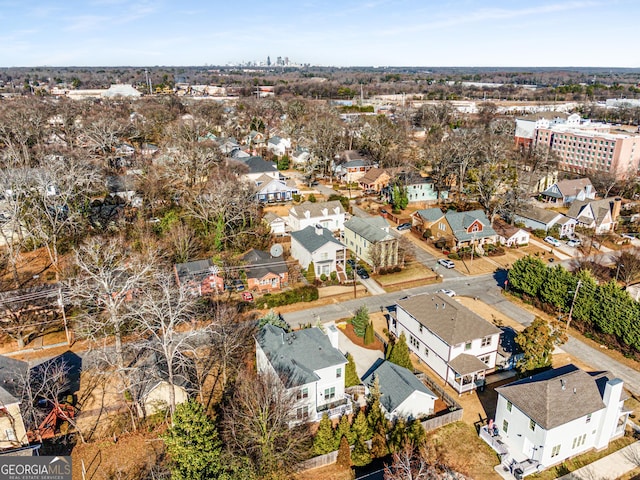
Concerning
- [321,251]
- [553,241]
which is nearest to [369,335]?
[321,251]

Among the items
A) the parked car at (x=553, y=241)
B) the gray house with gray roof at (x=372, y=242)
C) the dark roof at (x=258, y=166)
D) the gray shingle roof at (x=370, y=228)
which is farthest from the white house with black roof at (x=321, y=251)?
the dark roof at (x=258, y=166)

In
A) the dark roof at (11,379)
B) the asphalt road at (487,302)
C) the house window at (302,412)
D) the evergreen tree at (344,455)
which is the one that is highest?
the dark roof at (11,379)

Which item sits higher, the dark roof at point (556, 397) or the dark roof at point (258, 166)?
the dark roof at point (258, 166)

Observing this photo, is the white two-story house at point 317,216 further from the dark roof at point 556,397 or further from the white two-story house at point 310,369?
the dark roof at point 556,397

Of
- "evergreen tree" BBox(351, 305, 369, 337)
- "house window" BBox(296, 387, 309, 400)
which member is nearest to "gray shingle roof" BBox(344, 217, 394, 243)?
"evergreen tree" BBox(351, 305, 369, 337)

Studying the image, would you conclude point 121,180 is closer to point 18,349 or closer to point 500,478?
point 18,349

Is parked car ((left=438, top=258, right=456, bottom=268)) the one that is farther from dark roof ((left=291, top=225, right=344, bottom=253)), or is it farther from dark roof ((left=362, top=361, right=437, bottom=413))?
dark roof ((left=362, top=361, right=437, bottom=413))

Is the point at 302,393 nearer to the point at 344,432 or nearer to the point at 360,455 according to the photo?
the point at 344,432
